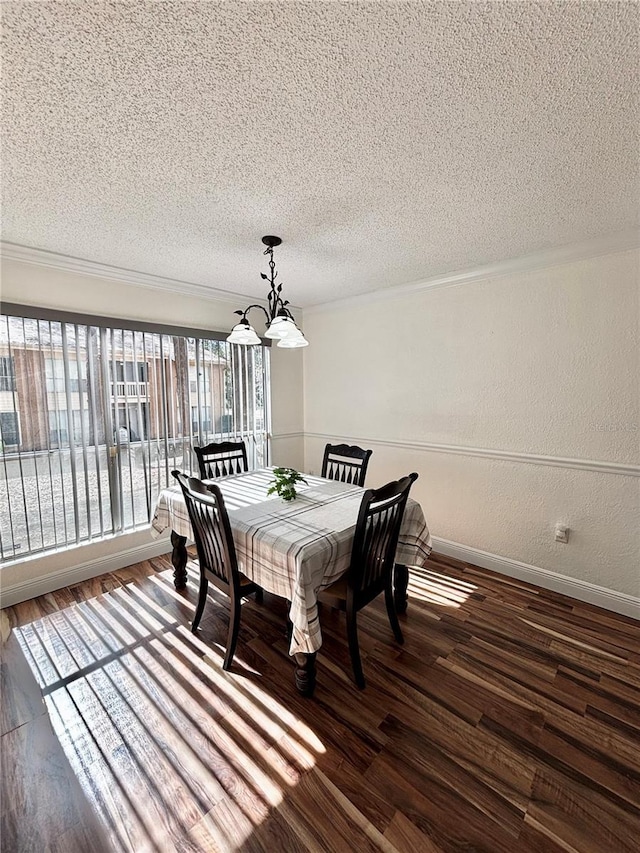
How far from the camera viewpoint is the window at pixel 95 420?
2598 mm

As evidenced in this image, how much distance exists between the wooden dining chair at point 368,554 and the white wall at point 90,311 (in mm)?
2115

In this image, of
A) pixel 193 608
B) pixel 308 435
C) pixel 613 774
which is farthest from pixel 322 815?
pixel 308 435

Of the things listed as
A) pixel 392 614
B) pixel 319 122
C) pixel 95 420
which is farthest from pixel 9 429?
pixel 392 614

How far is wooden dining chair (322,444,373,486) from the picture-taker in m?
2.94

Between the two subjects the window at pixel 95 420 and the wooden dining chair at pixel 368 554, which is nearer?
the wooden dining chair at pixel 368 554

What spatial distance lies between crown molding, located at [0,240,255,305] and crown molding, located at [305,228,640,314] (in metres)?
1.46

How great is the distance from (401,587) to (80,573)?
2501mm

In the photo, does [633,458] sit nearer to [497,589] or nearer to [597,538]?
[597,538]

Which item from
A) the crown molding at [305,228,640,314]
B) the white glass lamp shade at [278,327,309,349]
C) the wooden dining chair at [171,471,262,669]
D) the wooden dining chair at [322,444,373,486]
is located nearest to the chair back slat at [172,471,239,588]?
the wooden dining chair at [171,471,262,669]

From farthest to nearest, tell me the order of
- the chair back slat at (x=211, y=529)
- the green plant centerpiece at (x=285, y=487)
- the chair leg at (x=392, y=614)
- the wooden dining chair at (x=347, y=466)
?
the wooden dining chair at (x=347, y=466)
the green plant centerpiece at (x=285, y=487)
the chair leg at (x=392, y=614)
the chair back slat at (x=211, y=529)

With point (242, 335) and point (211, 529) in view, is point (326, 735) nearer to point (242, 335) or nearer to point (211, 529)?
point (211, 529)

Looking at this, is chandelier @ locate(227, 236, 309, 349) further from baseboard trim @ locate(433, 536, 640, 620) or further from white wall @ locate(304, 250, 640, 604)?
baseboard trim @ locate(433, 536, 640, 620)

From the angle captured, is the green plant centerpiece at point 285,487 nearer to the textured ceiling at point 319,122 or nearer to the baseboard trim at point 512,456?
the baseboard trim at point 512,456

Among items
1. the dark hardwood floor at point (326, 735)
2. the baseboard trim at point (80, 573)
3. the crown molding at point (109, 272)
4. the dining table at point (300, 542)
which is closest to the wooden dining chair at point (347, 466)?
the dining table at point (300, 542)
